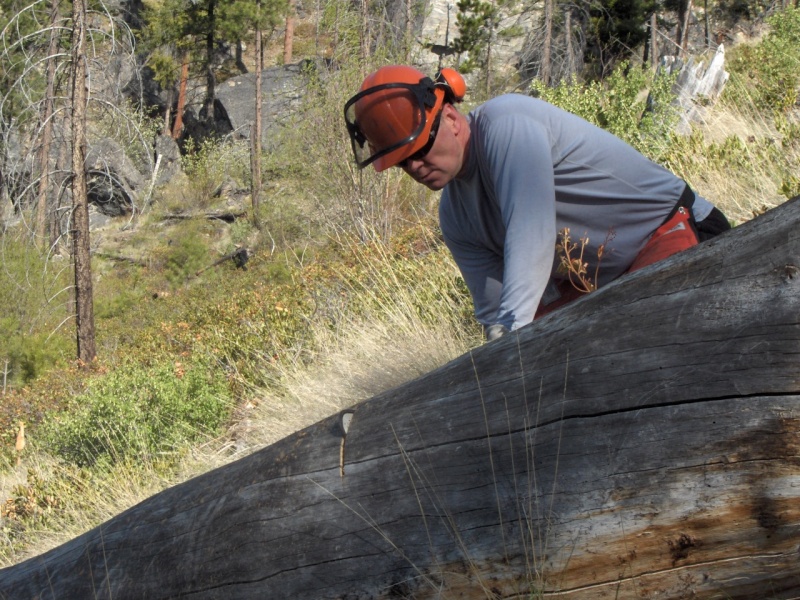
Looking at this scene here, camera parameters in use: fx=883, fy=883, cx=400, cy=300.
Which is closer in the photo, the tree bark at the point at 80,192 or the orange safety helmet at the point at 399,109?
the orange safety helmet at the point at 399,109

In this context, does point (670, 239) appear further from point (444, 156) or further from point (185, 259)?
point (185, 259)

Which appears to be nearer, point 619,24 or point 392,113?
point 392,113

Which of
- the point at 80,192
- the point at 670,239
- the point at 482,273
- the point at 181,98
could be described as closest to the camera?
the point at 670,239

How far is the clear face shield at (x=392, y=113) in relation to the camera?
8.64 ft

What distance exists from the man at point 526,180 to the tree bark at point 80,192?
10892 millimetres

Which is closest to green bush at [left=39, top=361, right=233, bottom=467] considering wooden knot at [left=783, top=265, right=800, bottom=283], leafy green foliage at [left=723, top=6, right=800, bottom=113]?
wooden knot at [left=783, top=265, right=800, bottom=283]

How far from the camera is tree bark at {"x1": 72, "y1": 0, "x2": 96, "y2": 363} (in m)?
12.6

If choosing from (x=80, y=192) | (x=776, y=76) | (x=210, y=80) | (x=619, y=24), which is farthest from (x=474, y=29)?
(x=776, y=76)

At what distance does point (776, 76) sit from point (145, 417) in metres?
6.74

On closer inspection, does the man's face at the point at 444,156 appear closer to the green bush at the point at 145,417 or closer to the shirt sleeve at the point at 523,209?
the shirt sleeve at the point at 523,209

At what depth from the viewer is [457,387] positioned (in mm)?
1951

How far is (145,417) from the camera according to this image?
6.35 meters

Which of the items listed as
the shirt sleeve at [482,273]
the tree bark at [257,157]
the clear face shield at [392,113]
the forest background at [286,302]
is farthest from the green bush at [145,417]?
the tree bark at [257,157]

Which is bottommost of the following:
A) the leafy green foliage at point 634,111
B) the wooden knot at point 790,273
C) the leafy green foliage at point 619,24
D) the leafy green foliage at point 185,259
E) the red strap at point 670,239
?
the leafy green foliage at point 185,259
